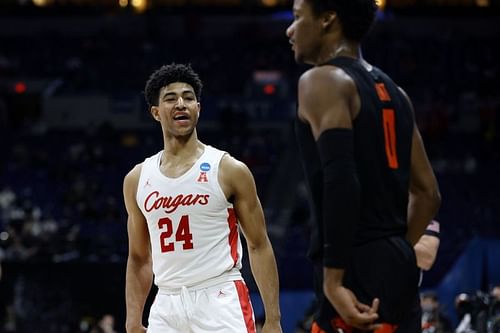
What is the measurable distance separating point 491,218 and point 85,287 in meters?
8.74

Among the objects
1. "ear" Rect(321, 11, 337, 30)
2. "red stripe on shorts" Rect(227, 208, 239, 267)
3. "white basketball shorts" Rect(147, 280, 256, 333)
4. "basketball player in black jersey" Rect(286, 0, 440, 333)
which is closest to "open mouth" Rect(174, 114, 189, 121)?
"red stripe on shorts" Rect(227, 208, 239, 267)

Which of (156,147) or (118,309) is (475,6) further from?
(118,309)

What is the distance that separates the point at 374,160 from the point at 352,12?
54cm

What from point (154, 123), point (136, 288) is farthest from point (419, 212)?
point (154, 123)

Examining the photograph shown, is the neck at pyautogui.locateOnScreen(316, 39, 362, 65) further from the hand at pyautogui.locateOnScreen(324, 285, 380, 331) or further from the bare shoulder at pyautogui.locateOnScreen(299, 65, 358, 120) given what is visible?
the hand at pyautogui.locateOnScreen(324, 285, 380, 331)

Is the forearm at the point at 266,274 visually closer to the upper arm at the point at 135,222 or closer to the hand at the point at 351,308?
the upper arm at the point at 135,222

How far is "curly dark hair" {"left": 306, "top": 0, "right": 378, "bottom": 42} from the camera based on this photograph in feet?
11.7

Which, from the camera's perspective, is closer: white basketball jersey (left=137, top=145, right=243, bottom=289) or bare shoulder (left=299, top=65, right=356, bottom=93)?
bare shoulder (left=299, top=65, right=356, bottom=93)

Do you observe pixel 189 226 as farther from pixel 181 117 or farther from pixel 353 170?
pixel 353 170

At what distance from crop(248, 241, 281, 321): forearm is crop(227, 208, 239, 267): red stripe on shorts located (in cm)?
9

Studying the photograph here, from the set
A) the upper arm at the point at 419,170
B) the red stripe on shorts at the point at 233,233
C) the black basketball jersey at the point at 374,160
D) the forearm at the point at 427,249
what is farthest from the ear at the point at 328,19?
the red stripe on shorts at the point at 233,233

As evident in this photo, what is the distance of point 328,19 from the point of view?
11.7ft

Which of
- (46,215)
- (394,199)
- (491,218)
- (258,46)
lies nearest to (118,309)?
(46,215)

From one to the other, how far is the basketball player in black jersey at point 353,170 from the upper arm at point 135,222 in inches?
98.9
